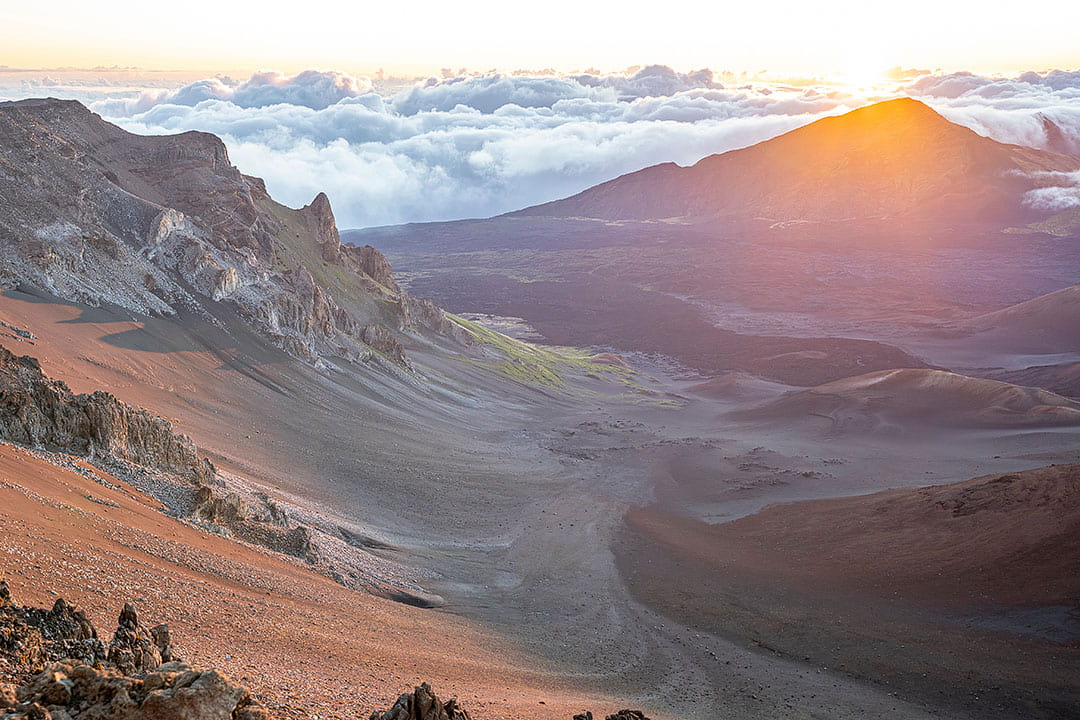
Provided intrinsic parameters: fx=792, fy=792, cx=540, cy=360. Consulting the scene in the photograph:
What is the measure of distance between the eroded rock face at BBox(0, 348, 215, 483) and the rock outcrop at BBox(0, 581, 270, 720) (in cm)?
1603

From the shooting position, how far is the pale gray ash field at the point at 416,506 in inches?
752

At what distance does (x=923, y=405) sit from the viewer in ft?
253

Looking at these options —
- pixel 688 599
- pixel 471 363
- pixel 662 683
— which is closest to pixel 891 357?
pixel 471 363

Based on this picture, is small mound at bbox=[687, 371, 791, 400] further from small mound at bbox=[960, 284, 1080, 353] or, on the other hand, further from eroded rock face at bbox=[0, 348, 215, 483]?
eroded rock face at bbox=[0, 348, 215, 483]

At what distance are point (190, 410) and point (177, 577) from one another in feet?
92.0

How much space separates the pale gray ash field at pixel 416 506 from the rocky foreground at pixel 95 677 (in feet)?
0.18

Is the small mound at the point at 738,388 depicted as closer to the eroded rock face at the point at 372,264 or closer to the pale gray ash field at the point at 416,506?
the pale gray ash field at the point at 416,506

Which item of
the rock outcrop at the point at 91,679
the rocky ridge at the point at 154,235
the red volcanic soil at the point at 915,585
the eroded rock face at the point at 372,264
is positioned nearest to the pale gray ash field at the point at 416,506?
the rock outcrop at the point at 91,679

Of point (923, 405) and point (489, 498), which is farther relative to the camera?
point (923, 405)

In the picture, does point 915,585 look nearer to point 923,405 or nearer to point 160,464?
point 160,464

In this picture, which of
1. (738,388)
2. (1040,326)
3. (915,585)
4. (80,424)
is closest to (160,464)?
(80,424)

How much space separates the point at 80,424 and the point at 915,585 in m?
34.2

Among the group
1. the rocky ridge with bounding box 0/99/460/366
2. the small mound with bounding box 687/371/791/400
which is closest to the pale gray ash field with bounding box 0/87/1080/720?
the rocky ridge with bounding box 0/99/460/366

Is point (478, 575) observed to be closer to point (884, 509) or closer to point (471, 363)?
point (884, 509)
